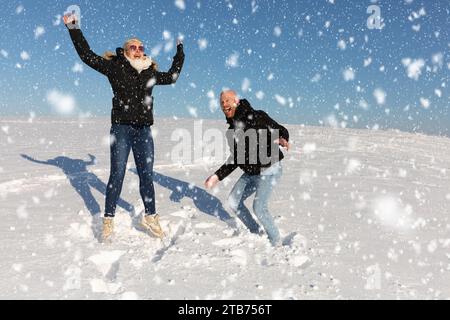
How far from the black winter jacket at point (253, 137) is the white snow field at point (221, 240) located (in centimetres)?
79

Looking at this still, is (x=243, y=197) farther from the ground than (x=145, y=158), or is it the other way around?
(x=145, y=158)

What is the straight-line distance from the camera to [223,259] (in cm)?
416

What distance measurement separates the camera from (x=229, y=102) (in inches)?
177

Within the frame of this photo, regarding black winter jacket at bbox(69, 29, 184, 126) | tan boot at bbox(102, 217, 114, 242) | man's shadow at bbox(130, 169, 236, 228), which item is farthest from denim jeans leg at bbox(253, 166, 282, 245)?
tan boot at bbox(102, 217, 114, 242)

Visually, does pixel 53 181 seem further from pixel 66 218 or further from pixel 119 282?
pixel 119 282

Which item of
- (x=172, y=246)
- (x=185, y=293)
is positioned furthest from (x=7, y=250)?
(x=185, y=293)

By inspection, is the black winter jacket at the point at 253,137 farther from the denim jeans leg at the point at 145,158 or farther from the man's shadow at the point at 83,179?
the man's shadow at the point at 83,179

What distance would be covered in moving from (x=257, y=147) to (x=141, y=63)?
4.67ft

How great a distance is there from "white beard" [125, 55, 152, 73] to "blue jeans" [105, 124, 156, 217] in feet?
1.91

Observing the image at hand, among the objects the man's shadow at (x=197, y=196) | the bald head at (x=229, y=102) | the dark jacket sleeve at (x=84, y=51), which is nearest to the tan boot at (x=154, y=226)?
the man's shadow at (x=197, y=196)

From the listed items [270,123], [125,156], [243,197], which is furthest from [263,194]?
[125,156]

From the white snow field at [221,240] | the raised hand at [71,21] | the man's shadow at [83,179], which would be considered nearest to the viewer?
the white snow field at [221,240]

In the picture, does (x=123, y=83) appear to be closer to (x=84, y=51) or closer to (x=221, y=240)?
(x=84, y=51)

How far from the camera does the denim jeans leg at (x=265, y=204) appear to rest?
4547 mm
